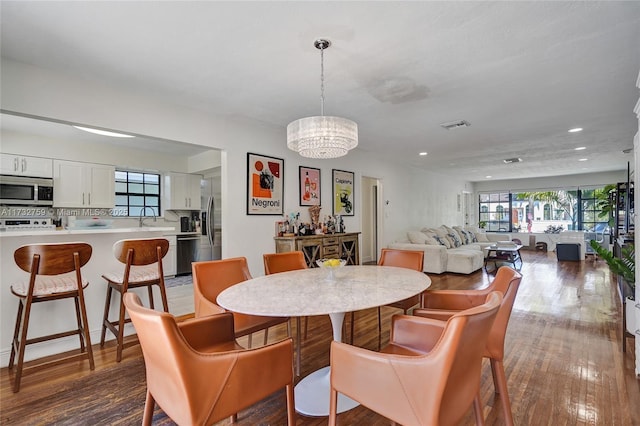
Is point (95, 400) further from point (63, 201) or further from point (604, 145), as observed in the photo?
point (604, 145)

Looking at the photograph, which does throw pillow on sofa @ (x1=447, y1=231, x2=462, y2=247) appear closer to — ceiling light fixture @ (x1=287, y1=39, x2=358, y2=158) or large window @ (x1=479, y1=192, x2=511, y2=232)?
large window @ (x1=479, y1=192, x2=511, y2=232)

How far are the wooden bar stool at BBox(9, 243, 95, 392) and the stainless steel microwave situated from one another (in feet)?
8.08

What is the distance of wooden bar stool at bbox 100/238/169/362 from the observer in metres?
2.57

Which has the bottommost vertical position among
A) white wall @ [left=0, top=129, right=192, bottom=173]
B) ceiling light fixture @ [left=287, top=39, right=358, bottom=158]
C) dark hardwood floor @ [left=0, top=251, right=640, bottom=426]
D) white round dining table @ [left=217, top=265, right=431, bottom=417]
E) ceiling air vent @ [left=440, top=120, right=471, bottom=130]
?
dark hardwood floor @ [left=0, top=251, right=640, bottom=426]

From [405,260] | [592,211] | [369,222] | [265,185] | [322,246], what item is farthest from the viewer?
[592,211]

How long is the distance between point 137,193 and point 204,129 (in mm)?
2988

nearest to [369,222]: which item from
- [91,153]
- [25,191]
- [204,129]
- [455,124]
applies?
[455,124]

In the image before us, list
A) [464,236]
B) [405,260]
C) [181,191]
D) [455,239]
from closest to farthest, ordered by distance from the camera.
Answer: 1. [405,260]
2. [181,191]
3. [455,239]
4. [464,236]

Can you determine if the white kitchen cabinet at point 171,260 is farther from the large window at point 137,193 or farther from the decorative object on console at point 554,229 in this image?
the decorative object on console at point 554,229

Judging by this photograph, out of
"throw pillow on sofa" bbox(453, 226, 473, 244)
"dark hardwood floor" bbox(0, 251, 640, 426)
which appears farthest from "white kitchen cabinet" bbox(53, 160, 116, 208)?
"throw pillow on sofa" bbox(453, 226, 473, 244)

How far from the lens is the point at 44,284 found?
8.03 ft

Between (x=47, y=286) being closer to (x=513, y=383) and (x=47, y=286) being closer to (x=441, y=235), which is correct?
(x=513, y=383)

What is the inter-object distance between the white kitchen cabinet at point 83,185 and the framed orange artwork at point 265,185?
2769mm

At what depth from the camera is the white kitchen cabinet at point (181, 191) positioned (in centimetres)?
582
